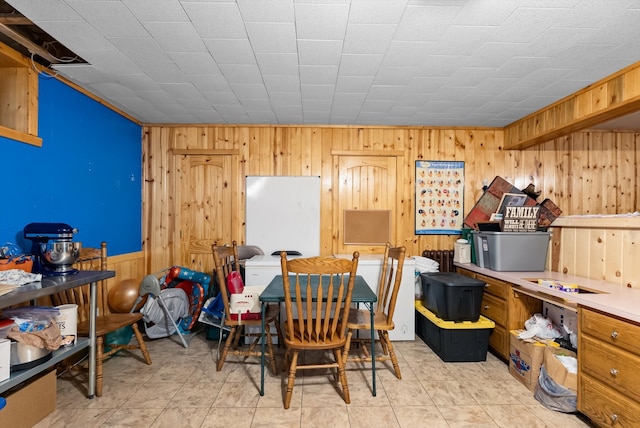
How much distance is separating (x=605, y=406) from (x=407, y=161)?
2.89 meters

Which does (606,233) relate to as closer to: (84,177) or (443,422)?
(443,422)

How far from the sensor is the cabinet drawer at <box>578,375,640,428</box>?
1754 millimetres

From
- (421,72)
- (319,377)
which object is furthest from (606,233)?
(319,377)

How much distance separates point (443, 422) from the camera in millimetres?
2064

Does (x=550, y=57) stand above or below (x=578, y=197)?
above

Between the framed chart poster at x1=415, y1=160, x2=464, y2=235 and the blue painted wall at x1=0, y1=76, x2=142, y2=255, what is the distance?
342 cm

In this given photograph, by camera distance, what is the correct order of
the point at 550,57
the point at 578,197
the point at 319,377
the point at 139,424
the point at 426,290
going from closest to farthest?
the point at 139,424 < the point at 550,57 < the point at 319,377 < the point at 426,290 < the point at 578,197

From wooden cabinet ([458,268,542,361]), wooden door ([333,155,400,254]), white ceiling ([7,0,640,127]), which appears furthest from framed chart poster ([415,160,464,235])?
wooden cabinet ([458,268,542,361])

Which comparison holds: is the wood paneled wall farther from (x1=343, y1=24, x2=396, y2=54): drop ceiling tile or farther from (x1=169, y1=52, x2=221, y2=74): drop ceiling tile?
(x1=343, y1=24, x2=396, y2=54): drop ceiling tile

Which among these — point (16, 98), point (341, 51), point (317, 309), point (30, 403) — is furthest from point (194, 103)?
point (30, 403)

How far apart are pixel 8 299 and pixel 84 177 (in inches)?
68.8

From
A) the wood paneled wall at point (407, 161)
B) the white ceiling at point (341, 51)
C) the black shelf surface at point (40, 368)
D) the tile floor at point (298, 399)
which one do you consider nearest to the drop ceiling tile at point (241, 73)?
the white ceiling at point (341, 51)

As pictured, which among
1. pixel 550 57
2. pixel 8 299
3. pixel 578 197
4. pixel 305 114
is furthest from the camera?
pixel 578 197

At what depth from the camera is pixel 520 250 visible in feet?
10.3
